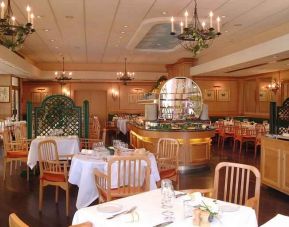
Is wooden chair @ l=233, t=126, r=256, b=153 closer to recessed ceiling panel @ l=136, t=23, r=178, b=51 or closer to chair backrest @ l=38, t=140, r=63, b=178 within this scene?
recessed ceiling panel @ l=136, t=23, r=178, b=51

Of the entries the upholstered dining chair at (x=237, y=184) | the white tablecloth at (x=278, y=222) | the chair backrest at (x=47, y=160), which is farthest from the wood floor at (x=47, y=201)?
the white tablecloth at (x=278, y=222)

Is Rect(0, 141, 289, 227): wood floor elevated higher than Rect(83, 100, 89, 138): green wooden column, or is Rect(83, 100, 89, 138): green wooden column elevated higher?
Rect(83, 100, 89, 138): green wooden column

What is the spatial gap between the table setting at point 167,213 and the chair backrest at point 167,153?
2.60 metres

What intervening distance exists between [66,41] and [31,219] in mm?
7458

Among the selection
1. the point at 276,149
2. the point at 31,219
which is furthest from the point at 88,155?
the point at 276,149

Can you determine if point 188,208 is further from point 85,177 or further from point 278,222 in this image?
point 85,177

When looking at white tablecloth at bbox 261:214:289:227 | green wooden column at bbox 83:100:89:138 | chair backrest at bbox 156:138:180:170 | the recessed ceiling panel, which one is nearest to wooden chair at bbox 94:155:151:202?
chair backrest at bbox 156:138:180:170

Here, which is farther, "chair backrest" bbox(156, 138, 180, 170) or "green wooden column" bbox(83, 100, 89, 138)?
"green wooden column" bbox(83, 100, 89, 138)

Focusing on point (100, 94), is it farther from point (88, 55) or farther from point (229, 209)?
point (229, 209)

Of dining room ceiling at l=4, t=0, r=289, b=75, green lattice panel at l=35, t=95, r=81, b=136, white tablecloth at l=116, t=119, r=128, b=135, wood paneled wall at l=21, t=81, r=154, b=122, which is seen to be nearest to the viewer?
dining room ceiling at l=4, t=0, r=289, b=75

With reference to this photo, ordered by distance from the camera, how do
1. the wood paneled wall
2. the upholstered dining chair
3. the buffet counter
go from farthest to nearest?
the wood paneled wall
the buffet counter
the upholstered dining chair

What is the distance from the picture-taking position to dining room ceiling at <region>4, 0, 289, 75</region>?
6695 mm

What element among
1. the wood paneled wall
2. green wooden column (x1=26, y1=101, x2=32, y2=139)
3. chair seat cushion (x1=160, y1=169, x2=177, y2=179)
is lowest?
chair seat cushion (x1=160, y1=169, x2=177, y2=179)

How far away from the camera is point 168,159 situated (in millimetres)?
5250
